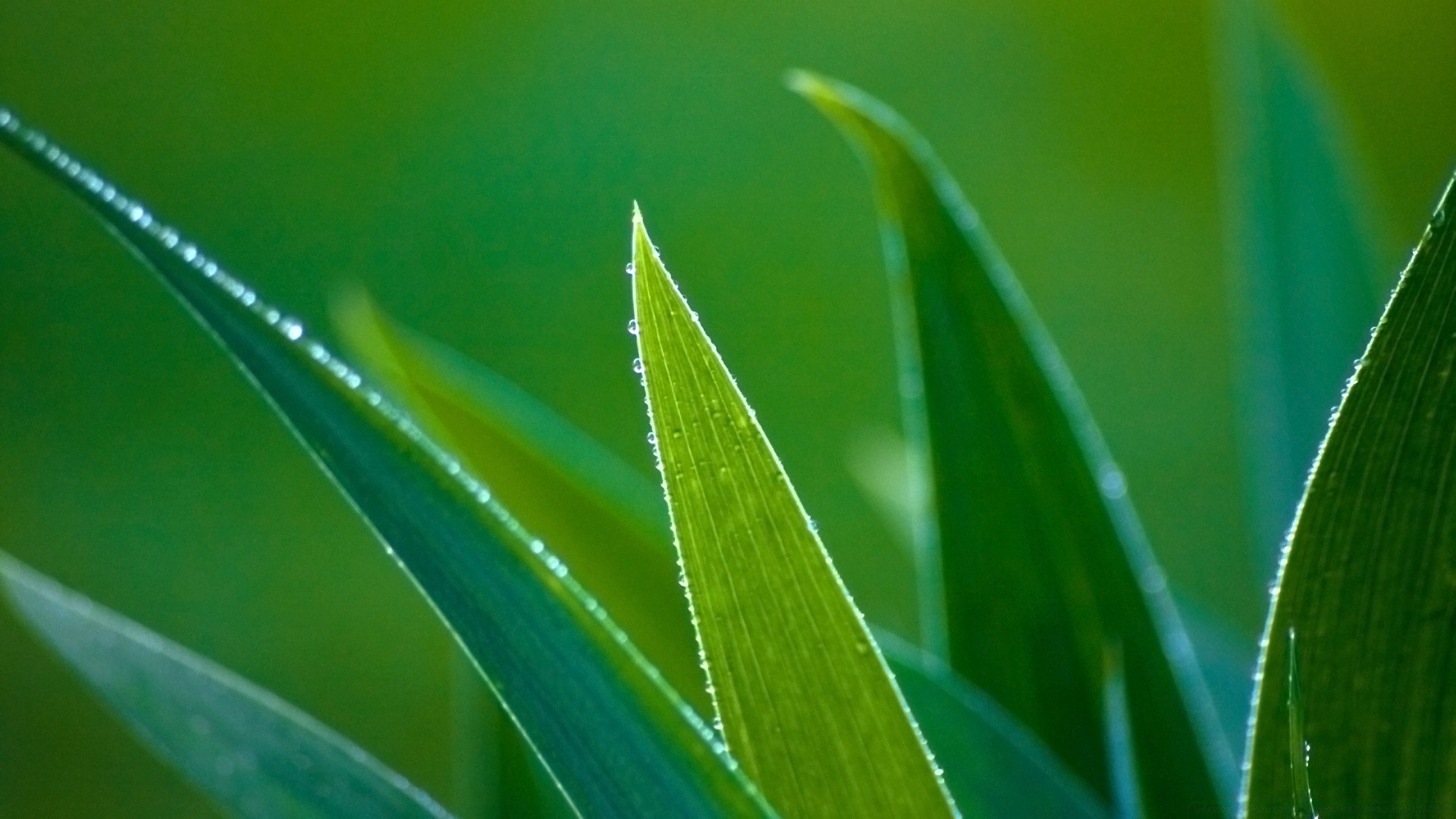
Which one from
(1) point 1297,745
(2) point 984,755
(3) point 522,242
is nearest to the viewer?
(1) point 1297,745

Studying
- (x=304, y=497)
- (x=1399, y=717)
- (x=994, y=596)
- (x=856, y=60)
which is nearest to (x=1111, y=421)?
(x=856, y=60)

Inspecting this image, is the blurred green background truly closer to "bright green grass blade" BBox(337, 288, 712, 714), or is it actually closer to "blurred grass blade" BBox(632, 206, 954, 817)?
"bright green grass blade" BBox(337, 288, 712, 714)

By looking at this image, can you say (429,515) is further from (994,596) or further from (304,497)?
(304,497)

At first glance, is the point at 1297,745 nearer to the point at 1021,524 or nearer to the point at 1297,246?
the point at 1021,524

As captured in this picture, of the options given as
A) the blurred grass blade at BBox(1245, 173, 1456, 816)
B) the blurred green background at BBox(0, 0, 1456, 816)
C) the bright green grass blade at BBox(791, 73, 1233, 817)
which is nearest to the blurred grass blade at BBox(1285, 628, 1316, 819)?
the blurred grass blade at BBox(1245, 173, 1456, 816)

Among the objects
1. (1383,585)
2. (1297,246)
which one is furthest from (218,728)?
(1297,246)

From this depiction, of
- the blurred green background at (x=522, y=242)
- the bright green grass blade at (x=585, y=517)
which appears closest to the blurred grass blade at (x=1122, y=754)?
the bright green grass blade at (x=585, y=517)
